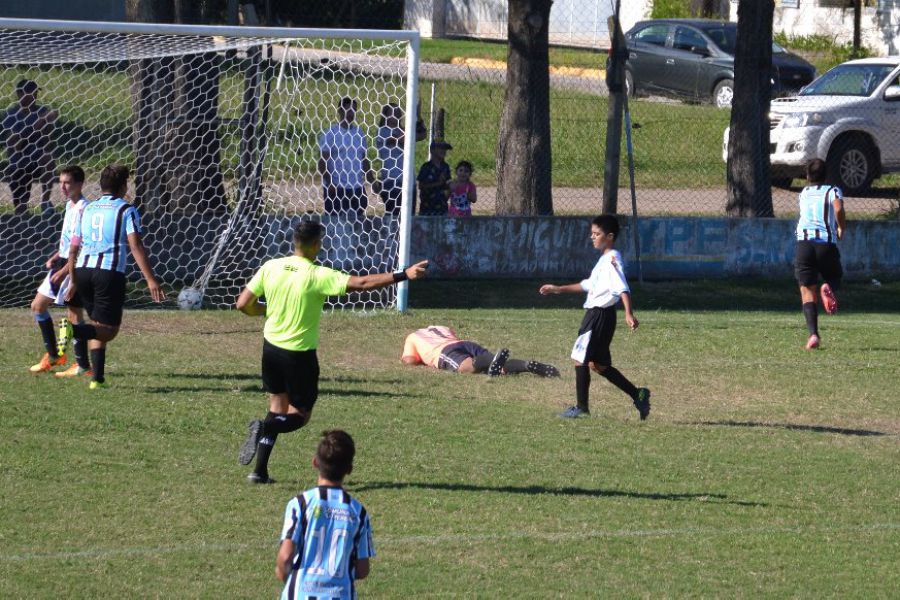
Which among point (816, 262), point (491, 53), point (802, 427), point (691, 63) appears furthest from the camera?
point (491, 53)

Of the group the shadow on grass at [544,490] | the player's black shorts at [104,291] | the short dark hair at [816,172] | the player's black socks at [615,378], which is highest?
the short dark hair at [816,172]

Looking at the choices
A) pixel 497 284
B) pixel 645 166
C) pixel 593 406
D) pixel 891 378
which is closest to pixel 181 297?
pixel 497 284

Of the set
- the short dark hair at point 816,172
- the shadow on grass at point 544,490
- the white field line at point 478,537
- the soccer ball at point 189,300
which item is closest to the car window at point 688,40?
the short dark hair at point 816,172

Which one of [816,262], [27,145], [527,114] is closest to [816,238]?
[816,262]

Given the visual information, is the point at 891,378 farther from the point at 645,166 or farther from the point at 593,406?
the point at 645,166

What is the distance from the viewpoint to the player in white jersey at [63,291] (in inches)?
441

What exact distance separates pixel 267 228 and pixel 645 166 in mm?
10621

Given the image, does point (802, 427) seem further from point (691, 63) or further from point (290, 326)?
point (691, 63)

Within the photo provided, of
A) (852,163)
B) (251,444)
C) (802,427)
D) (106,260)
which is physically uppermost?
(852,163)

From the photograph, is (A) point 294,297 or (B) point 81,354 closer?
(A) point 294,297

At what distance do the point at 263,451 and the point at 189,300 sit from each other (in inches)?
281

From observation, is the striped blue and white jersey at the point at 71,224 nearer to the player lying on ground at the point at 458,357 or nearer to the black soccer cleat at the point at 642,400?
the player lying on ground at the point at 458,357

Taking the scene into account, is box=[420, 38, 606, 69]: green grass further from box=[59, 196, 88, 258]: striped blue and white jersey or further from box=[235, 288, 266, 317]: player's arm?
box=[235, 288, 266, 317]: player's arm

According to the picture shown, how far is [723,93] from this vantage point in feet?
94.4
